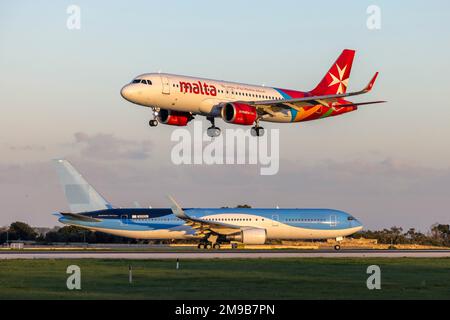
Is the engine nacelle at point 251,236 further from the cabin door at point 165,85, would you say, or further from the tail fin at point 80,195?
the cabin door at point 165,85

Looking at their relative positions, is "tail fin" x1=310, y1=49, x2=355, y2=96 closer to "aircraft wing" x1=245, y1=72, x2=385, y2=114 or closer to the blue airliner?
"aircraft wing" x1=245, y1=72, x2=385, y2=114

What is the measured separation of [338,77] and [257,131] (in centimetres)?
1710

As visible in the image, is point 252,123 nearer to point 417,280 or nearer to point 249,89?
point 249,89

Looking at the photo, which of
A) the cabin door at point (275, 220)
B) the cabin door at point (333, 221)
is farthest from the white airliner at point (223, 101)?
the cabin door at point (333, 221)

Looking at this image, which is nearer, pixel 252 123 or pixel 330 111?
pixel 252 123

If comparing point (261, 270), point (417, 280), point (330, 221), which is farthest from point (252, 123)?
point (330, 221)

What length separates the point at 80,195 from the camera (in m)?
97.4

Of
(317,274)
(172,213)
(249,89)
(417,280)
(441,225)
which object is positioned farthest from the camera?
(441,225)

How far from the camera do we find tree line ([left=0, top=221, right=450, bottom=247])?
121625 millimetres

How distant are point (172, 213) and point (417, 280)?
159ft

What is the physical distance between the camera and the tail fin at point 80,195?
96562 millimetres

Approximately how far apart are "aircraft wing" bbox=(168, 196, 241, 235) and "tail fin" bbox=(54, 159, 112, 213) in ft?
37.4

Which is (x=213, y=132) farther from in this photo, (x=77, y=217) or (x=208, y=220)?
(x=77, y=217)
